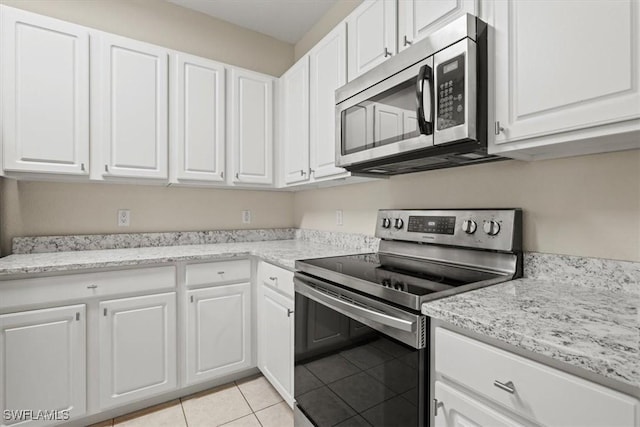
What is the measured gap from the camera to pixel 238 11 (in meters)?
2.64

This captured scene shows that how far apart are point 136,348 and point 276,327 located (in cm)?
82

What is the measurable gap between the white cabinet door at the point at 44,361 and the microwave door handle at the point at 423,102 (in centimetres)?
196

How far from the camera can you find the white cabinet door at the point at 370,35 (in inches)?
61.2

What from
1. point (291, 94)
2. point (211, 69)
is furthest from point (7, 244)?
point (291, 94)

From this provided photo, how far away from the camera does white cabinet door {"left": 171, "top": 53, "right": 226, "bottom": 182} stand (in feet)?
7.44

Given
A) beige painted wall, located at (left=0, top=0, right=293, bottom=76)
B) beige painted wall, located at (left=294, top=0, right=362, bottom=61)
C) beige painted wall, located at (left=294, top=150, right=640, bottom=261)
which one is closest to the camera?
beige painted wall, located at (left=294, top=150, right=640, bottom=261)

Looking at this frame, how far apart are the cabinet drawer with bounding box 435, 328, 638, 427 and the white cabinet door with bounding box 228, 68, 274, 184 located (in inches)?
78.2

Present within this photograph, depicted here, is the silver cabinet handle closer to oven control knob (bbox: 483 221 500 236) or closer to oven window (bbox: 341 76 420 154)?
oven control knob (bbox: 483 221 500 236)

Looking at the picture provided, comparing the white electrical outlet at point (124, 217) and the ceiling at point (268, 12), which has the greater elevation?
the ceiling at point (268, 12)

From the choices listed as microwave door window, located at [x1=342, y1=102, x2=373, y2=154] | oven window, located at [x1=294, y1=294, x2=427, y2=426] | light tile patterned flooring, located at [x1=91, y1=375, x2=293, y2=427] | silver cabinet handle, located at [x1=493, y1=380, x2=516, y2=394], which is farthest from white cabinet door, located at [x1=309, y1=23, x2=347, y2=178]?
light tile patterned flooring, located at [x1=91, y1=375, x2=293, y2=427]

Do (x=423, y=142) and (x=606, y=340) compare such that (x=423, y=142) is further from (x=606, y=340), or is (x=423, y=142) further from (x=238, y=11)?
(x=238, y=11)

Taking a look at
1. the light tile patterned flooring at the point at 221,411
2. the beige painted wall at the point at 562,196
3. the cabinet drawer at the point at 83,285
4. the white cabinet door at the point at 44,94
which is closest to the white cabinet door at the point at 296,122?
the beige painted wall at the point at 562,196

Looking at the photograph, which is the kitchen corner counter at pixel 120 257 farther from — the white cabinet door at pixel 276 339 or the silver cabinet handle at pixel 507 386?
the silver cabinet handle at pixel 507 386

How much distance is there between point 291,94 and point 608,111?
6.66 feet
